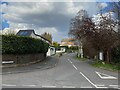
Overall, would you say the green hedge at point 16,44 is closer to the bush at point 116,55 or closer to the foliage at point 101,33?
the foliage at point 101,33

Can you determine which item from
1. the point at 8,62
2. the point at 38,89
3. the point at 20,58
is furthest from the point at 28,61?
the point at 38,89

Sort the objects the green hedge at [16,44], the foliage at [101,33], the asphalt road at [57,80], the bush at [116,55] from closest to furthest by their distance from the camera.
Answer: the asphalt road at [57,80]
the green hedge at [16,44]
the foliage at [101,33]
the bush at [116,55]

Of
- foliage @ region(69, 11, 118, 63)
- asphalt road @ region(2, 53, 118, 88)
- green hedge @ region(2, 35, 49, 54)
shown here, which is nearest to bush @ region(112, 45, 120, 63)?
foliage @ region(69, 11, 118, 63)

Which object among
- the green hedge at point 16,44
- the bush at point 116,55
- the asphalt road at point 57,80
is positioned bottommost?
the asphalt road at point 57,80

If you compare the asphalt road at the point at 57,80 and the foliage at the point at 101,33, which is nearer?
the asphalt road at the point at 57,80

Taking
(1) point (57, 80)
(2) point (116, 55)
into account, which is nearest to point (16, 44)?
(1) point (57, 80)

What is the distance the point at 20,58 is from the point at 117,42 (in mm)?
11686

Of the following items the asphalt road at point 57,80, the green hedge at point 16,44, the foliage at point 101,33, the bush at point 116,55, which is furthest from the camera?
the bush at point 116,55

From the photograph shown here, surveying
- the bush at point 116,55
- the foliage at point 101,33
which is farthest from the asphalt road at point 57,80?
the bush at point 116,55

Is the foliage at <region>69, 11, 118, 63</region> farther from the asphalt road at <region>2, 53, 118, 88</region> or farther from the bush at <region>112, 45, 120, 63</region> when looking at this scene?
the asphalt road at <region>2, 53, 118, 88</region>

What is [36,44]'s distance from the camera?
3253 centimetres

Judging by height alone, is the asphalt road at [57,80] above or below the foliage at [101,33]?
below

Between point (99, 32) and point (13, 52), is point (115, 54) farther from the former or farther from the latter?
point (13, 52)

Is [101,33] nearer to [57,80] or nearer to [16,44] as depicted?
[16,44]
